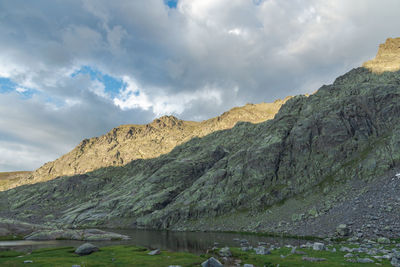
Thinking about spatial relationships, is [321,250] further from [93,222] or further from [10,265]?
[93,222]

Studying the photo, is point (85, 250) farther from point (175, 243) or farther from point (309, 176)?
point (309, 176)

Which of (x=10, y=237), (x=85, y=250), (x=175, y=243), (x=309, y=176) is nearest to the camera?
(x=85, y=250)

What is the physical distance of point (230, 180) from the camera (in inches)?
6255

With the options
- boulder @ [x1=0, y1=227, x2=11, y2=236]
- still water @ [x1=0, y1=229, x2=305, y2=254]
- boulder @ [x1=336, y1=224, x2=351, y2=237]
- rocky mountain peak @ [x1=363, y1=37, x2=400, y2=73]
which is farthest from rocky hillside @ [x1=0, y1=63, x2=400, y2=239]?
boulder @ [x1=0, y1=227, x2=11, y2=236]

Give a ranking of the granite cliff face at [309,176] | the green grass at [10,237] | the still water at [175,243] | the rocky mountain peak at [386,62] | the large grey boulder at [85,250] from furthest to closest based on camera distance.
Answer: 1. the rocky mountain peak at [386,62]
2. the granite cliff face at [309,176]
3. the green grass at [10,237]
4. the still water at [175,243]
5. the large grey boulder at [85,250]

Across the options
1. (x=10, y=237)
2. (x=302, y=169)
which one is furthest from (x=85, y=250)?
(x=302, y=169)

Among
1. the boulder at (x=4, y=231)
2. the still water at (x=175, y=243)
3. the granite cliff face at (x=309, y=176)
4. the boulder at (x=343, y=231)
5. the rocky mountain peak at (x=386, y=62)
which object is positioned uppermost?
the rocky mountain peak at (x=386, y=62)

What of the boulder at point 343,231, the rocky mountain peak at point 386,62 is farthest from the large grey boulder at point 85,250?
the rocky mountain peak at point 386,62

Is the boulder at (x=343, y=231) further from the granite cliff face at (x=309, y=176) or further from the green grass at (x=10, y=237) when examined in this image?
the green grass at (x=10, y=237)

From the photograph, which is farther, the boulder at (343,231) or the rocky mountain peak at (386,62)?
the rocky mountain peak at (386,62)

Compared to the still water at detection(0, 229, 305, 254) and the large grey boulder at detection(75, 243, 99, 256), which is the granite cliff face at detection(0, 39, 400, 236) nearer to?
the still water at detection(0, 229, 305, 254)

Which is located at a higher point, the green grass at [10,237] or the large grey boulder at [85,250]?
the large grey boulder at [85,250]

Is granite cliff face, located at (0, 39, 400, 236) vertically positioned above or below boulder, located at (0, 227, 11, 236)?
above

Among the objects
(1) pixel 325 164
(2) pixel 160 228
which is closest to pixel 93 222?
(2) pixel 160 228
